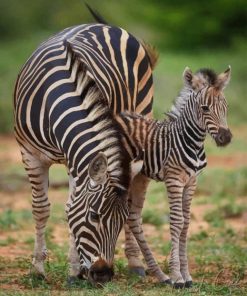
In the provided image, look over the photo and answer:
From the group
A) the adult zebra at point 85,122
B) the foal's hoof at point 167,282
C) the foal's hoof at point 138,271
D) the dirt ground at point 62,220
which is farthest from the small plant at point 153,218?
the foal's hoof at point 167,282

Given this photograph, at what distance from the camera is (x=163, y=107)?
63.1 ft

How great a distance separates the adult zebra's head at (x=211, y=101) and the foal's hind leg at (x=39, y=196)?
1452 millimetres

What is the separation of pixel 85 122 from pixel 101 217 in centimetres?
81

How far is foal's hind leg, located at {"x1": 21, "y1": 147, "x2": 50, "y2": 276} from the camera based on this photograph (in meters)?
7.85

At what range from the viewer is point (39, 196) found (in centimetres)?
796

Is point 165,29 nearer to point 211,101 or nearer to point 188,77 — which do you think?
point 188,77

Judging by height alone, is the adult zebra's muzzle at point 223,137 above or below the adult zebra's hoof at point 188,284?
above

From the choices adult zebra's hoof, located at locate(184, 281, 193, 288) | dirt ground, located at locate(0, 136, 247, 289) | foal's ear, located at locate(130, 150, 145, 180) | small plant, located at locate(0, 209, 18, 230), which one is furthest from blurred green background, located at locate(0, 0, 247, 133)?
foal's ear, located at locate(130, 150, 145, 180)

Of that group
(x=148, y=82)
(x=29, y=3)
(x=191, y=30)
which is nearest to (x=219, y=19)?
(x=191, y=30)

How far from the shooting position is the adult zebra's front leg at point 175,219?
23.5ft

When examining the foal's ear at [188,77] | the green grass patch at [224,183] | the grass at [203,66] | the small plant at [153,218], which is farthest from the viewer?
the grass at [203,66]

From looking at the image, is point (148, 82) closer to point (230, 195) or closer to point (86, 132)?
point (86, 132)

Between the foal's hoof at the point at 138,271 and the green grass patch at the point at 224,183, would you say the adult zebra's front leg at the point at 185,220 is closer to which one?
the foal's hoof at the point at 138,271

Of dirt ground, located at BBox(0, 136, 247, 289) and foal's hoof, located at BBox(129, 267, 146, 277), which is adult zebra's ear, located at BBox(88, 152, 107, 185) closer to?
dirt ground, located at BBox(0, 136, 247, 289)
